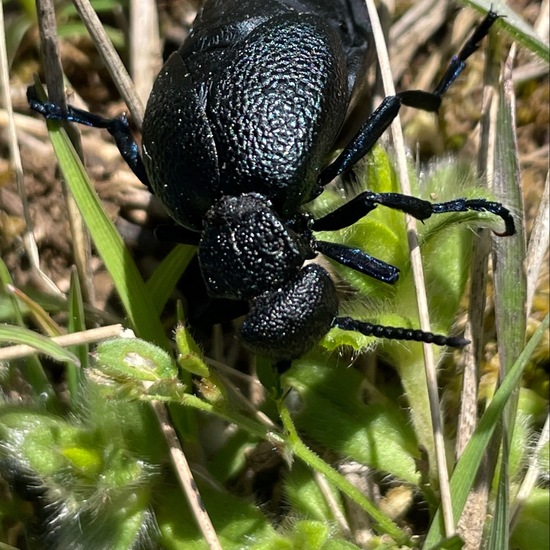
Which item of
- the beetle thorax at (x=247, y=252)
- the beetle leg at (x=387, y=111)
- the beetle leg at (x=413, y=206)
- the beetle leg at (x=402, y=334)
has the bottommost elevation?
the beetle leg at (x=402, y=334)

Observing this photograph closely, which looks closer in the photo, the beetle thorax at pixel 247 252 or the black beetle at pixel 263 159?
the black beetle at pixel 263 159

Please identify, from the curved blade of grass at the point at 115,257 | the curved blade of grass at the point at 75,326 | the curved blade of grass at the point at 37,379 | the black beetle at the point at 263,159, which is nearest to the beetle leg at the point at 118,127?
the black beetle at the point at 263,159

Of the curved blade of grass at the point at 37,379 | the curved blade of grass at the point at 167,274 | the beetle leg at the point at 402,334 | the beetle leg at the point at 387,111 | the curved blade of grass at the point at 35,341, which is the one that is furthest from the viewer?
the curved blade of grass at the point at 167,274

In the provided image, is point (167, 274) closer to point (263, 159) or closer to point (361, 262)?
point (263, 159)

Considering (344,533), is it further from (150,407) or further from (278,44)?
(278,44)

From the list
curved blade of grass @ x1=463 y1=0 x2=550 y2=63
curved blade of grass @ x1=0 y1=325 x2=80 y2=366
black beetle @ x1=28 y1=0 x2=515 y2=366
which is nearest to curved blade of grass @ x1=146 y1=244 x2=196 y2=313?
black beetle @ x1=28 y1=0 x2=515 y2=366

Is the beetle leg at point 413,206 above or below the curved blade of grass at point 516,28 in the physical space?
→ below

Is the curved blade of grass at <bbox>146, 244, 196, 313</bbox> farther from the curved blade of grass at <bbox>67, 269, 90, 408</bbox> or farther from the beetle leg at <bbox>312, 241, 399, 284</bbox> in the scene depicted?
the beetle leg at <bbox>312, 241, 399, 284</bbox>

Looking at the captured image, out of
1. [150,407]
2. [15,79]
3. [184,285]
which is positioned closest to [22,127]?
[15,79]

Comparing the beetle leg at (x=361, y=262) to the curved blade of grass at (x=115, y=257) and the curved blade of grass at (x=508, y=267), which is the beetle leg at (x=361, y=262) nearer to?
the curved blade of grass at (x=508, y=267)
